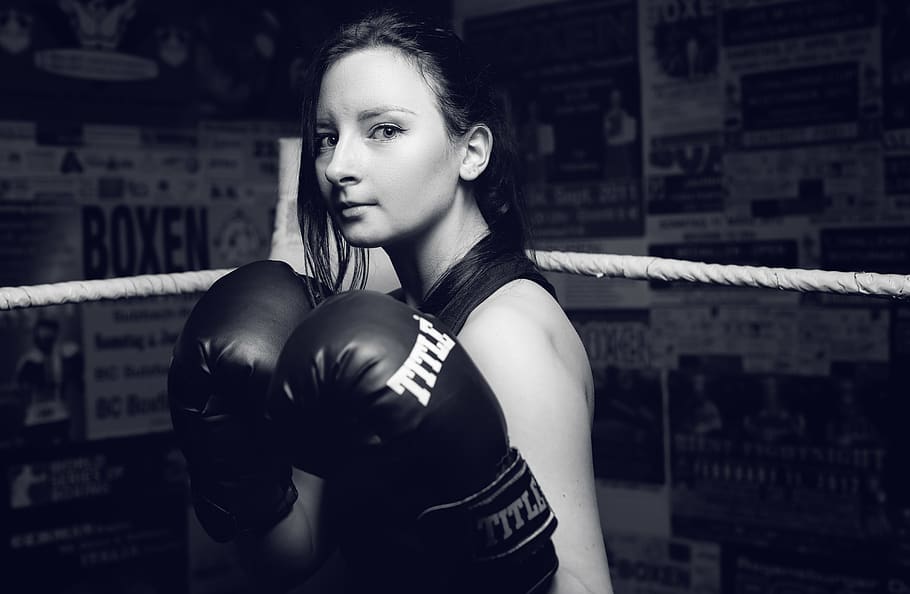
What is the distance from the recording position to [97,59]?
2576 mm

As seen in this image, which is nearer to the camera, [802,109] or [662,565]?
[802,109]

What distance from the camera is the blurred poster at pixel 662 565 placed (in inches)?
112

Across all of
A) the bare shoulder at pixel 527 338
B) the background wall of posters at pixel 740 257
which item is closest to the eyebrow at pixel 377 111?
the bare shoulder at pixel 527 338

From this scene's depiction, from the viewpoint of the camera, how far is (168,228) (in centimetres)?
276

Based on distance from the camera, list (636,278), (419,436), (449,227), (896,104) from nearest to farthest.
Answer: (419,436)
(449,227)
(636,278)
(896,104)

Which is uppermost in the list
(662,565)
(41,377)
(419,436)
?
(419,436)

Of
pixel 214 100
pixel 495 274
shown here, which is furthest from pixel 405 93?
pixel 214 100

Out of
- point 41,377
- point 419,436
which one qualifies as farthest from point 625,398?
point 419,436

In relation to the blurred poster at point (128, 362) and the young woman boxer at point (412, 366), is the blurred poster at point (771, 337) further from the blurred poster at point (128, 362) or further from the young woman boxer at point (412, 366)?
the young woman boxer at point (412, 366)

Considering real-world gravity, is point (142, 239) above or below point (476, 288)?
above

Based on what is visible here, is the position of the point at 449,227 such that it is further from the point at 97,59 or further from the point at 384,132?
the point at 97,59

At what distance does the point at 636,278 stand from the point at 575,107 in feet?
5.95

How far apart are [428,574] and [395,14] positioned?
25.8 inches

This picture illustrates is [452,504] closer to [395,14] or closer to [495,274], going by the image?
[495,274]
